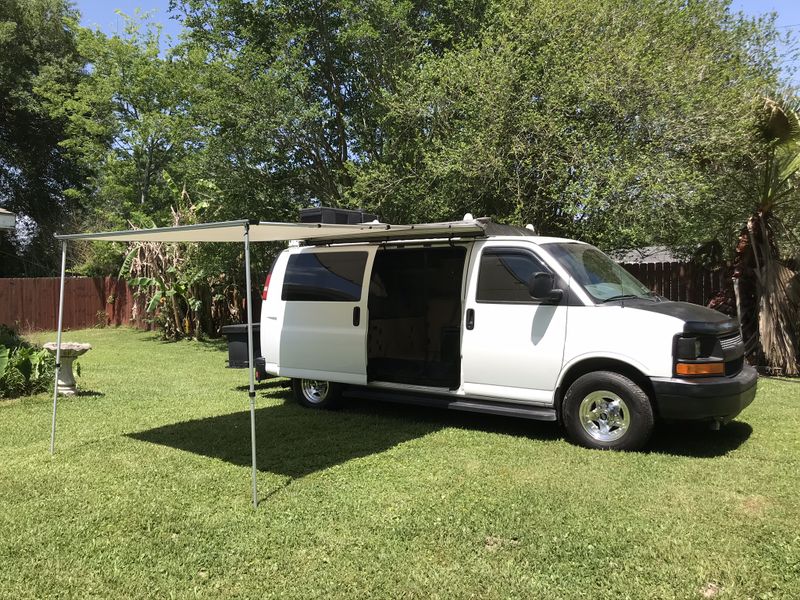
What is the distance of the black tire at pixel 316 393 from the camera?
25.9 ft

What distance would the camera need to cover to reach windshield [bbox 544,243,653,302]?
623cm

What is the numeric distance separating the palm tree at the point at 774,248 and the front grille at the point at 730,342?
4.84m

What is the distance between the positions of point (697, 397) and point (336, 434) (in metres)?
3.52

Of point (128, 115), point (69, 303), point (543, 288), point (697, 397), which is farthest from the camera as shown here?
point (128, 115)

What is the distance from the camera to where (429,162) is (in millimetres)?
11211

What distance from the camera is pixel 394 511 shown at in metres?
4.52

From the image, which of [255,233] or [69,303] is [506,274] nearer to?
[255,233]

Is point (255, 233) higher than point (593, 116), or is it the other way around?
point (593, 116)

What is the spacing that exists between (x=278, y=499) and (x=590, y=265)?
392 centimetres

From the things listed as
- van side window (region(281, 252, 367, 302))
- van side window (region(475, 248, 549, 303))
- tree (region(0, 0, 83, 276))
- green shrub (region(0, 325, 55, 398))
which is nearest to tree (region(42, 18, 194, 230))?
tree (region(0, 0, 83, 276))

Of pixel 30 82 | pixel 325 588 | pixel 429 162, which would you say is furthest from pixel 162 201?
pixel 325 588

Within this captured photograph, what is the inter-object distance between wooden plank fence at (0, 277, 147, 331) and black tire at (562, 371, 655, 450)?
17.4 m

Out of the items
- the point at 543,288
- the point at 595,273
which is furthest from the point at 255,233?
the point at 595,273

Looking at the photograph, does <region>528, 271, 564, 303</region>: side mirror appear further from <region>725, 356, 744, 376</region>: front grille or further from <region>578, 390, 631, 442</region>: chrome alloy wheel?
<region>725, 356, 744, 376</region>: front grille
